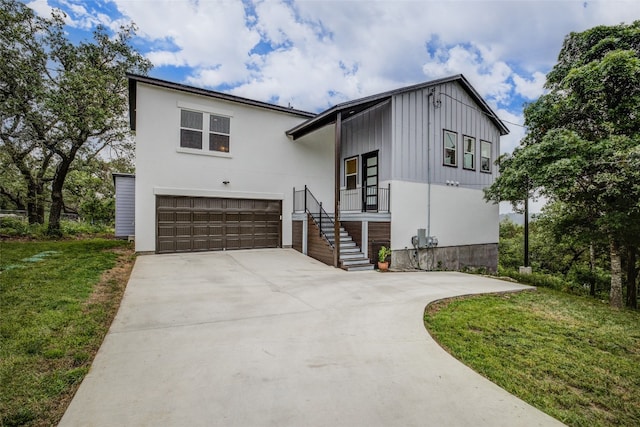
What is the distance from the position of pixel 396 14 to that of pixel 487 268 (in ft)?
34.4

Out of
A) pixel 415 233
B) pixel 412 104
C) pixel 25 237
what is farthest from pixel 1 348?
pixel 25 237

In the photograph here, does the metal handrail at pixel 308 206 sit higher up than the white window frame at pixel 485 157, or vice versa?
the white window frame at pixel 485 157

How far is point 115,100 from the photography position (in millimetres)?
13062

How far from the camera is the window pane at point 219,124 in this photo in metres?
11.0

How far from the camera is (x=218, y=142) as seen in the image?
11062mm

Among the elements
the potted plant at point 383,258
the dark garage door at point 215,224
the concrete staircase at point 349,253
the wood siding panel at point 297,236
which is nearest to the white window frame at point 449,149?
the potted plant at point 383,258

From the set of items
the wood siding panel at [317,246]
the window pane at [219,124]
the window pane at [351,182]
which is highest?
the window pane at [219,124]

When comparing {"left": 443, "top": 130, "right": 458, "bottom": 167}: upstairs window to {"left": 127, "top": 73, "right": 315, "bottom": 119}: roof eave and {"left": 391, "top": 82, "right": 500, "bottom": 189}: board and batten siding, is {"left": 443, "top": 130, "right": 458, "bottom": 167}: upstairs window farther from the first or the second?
{"left": 127, "top": 73, "right": 315, "bottom": 119}: roof eave

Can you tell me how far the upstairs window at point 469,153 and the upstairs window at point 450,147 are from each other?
560 mm

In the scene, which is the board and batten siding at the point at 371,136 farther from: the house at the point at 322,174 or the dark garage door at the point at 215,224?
the dark garage door at the point at 215,224

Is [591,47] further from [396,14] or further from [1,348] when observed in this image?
[1,348]

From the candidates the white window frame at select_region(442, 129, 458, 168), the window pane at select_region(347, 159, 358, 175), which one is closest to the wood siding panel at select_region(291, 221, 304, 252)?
the window pane at select_region(347, 159, 358, 175)

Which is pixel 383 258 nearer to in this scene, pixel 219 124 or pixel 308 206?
pixel 308 206

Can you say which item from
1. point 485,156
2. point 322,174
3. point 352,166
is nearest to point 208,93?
point 322,174
